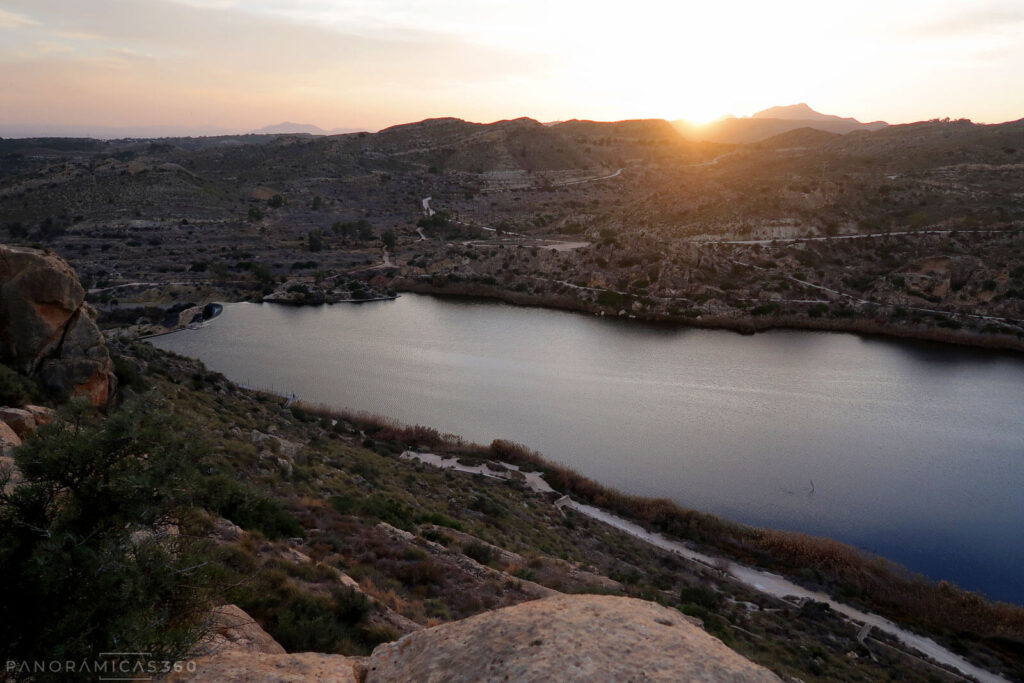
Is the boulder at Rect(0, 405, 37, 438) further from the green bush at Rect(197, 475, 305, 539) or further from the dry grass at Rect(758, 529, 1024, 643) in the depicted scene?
the dry grass at Rect(758, 529, 1024, 643)

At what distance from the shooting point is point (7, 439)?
7.06 metres

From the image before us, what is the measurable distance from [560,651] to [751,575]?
35.5 feet

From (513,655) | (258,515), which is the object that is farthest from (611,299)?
(513,655)

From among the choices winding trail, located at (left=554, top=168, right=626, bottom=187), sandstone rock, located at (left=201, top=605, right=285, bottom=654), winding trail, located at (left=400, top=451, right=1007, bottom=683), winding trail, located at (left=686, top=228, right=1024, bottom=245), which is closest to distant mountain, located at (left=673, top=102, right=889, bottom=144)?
winding trail, located at (left=554, top=168, right=626, bottom=187)

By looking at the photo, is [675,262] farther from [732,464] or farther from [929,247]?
[732,464]

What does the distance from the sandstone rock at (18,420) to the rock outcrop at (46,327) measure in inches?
106

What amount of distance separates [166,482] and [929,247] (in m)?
49.3

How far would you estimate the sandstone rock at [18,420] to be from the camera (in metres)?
7.98

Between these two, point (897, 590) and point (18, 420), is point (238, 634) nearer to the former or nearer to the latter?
point (18, 420)

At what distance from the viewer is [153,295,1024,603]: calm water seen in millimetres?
17000

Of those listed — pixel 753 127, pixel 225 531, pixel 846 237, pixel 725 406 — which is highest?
pixel 753 127

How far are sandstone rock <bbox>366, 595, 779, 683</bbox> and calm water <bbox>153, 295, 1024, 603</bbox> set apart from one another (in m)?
12.3

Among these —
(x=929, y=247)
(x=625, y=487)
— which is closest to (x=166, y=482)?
(x=625, y=487)

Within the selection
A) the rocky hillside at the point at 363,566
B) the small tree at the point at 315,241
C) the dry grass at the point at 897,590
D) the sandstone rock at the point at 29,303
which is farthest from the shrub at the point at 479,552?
the small tree at the point at 315,241
